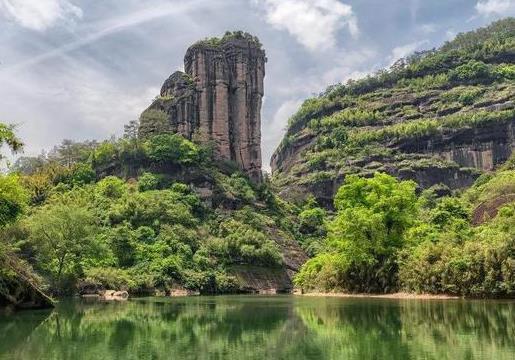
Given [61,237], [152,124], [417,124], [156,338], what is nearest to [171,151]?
[152,124]

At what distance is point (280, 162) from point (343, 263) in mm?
112673

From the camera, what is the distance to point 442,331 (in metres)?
17.0

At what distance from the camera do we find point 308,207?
111 m

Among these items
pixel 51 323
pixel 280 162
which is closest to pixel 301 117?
pixel 280 162

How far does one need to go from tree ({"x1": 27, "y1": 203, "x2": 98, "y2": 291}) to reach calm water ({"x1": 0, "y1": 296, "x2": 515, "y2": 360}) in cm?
2596

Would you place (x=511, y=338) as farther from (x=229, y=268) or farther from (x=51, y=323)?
(x=229, y=268)

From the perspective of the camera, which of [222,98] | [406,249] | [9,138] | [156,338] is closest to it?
[156,338]

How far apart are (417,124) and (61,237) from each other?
301ft

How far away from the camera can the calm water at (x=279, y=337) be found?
13672 mm

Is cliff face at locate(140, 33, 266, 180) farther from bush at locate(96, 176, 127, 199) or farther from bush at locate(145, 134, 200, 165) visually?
bush at locate(96, 176, 127, 199)

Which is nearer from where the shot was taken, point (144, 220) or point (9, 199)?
point (9, 199)

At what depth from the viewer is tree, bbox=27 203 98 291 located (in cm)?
4938

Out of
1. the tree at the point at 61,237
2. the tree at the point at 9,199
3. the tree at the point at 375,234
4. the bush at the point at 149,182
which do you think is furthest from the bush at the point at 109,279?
the bush at the point at 149,182

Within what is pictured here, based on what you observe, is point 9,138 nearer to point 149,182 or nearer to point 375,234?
point 375,234
